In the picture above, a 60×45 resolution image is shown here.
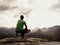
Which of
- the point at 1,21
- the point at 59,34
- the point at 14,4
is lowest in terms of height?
the point at 59,34

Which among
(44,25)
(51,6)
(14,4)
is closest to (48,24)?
(44,25)

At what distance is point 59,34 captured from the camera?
31.1 ft

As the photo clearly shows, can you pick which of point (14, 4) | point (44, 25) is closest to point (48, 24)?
point (44, 25)

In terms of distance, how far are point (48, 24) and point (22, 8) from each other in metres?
1.26

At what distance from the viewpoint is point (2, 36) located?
949 cm

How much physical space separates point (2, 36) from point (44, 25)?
173 cm

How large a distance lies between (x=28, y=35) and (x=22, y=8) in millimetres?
1152

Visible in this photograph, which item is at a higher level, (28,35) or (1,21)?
(1,21)

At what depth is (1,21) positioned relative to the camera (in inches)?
377

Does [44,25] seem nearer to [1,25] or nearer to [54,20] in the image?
[54,20]

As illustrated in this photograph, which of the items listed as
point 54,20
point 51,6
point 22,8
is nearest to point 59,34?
point 54,20

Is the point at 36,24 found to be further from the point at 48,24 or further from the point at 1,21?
the point at 1,21

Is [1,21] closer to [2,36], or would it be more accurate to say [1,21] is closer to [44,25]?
[2,36]

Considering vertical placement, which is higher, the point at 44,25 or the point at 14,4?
the point at 14,4
